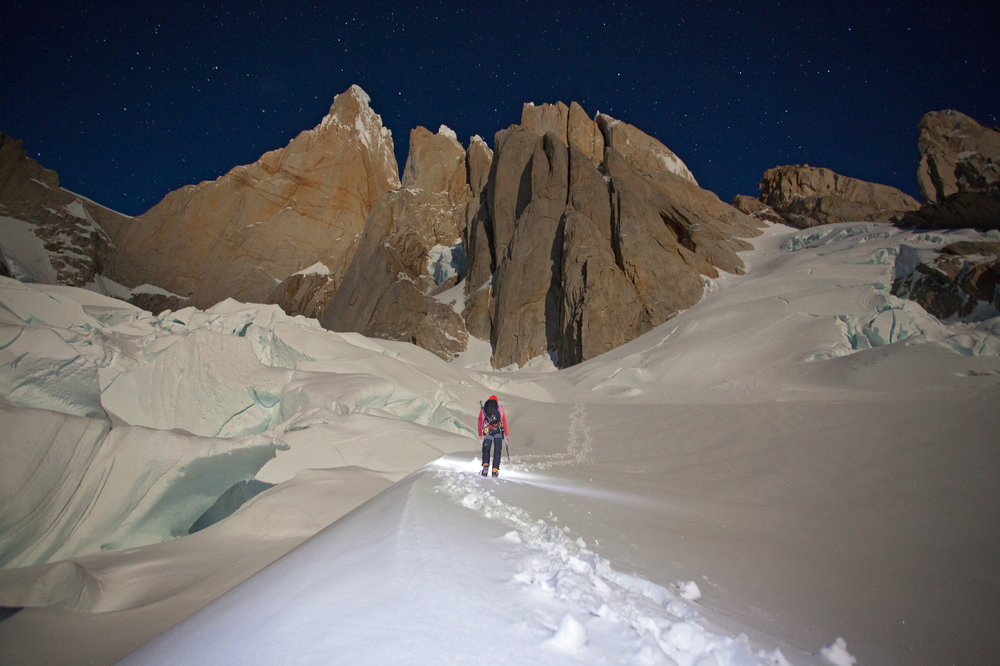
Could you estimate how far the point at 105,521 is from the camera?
5.70m

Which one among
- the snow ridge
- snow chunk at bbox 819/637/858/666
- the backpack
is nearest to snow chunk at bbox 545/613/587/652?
the snow ridge

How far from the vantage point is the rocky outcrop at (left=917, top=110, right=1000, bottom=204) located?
138 feet

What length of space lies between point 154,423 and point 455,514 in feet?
27.2

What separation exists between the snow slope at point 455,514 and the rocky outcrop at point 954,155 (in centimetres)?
4392

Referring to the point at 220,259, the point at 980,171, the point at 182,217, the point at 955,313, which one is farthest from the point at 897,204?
the point at 182,217

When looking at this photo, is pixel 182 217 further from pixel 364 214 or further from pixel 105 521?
pixel 105 521

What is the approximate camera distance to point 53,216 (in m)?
54.1

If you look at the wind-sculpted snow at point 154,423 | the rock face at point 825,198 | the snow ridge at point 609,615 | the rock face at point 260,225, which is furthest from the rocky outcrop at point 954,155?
the rock face at point 260,225

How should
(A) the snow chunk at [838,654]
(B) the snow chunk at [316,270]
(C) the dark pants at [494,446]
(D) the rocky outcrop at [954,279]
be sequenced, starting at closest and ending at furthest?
1. (A) the snow chunk at [838,654]
2. (C) the dark pants at [494,446]
3. (D) the rocky outcrop at [954,279]
4. (B) the snow chunk at [316,270]

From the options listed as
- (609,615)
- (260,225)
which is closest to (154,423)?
(609,615)

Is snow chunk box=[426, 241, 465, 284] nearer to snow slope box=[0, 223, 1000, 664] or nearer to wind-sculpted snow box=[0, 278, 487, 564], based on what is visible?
snow slope box=[0, 223, 1000, 664]

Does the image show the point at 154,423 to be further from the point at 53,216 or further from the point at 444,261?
the point at 53,216

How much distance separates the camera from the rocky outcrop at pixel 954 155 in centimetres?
4203

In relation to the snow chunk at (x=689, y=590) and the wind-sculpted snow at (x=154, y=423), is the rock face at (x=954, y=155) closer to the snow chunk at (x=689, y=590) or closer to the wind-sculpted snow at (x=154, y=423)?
the wind-sculpted snow at (x=154, y=423)
